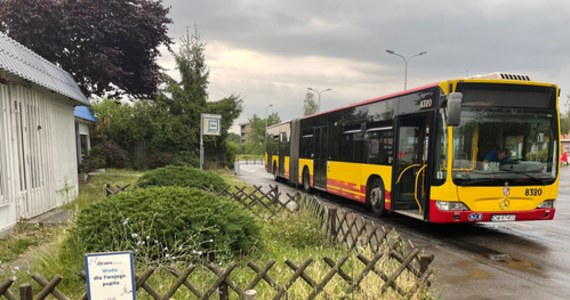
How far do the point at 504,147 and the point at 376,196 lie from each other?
3.51 meters

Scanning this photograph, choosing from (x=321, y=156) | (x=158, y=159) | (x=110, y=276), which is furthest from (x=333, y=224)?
(x=158, y=159)

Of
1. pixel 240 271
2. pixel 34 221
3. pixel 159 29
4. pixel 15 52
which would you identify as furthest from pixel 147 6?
pixel 240 271

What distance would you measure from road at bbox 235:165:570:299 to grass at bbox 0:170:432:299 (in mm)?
1352

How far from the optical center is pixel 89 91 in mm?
14578

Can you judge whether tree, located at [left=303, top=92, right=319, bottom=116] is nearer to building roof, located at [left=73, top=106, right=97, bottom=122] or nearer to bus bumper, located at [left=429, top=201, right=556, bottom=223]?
building roof, located at [left=73, top=106, right=97, bottom=122]

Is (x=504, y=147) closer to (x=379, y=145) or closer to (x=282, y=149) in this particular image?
(x=379, y=145)

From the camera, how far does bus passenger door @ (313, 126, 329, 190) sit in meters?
13.4

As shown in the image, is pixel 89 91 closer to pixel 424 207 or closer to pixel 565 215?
pixel 424 207

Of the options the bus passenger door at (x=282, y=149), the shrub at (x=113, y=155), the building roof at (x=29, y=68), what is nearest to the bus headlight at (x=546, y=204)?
the building roof at (x=29, y=68)

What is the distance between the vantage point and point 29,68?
703 cm

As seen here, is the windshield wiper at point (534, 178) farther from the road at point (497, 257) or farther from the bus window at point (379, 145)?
the bus window at point (379, 145)

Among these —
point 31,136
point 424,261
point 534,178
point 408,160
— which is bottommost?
point 424,261

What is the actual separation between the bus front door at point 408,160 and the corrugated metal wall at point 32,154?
25.7 feet

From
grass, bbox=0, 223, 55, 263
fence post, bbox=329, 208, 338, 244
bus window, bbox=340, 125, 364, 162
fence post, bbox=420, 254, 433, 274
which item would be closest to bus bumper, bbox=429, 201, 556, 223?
fence post, bbox=329, 208, 338, 244
